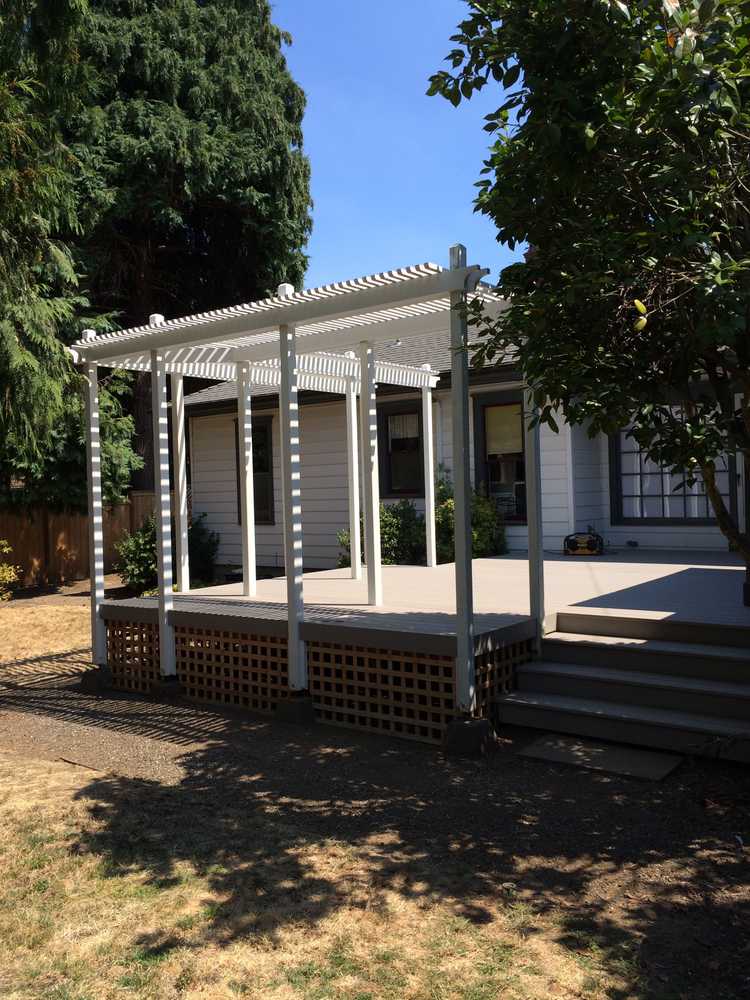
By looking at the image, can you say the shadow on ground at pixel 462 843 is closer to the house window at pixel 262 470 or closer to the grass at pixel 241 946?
the grass at pixel 241 946

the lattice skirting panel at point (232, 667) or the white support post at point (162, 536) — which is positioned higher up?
the white support post at point (162, 536)

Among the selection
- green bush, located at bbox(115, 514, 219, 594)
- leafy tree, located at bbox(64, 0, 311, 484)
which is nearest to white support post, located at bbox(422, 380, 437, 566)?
green bush, located at bbox(115, 514, 219, 594)

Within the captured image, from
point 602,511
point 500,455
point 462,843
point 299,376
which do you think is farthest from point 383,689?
point 500,455

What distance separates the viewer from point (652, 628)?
20.4ft

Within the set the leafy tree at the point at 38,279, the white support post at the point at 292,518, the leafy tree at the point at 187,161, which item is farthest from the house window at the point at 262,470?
the white support post at the point at 292,518

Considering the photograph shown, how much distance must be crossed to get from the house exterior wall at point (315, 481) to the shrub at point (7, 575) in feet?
11.6

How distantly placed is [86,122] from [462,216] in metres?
16.1

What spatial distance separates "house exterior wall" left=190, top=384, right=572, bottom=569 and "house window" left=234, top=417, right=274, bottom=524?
134 millimetres

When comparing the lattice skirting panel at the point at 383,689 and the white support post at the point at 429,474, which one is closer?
the lattice skirting panel at the point at 383,689

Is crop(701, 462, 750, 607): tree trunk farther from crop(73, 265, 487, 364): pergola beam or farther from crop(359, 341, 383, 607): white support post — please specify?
crop(359, 341, 383, 607): white support post

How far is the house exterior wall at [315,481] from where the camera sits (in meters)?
12.4

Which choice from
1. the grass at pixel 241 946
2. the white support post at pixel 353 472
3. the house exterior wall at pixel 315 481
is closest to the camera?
the grass at pixel 241 946

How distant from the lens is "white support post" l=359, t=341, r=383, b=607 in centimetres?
783

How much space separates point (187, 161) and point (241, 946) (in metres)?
18.6
